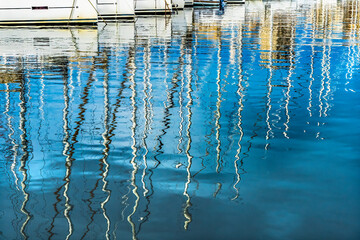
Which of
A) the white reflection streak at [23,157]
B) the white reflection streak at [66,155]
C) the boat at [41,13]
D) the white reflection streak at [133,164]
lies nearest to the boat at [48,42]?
the boat at [41,13]

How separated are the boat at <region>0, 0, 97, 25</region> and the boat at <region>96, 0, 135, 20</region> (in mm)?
10090

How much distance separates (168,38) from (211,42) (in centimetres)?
385

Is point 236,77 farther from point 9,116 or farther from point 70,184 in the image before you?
point 70,184

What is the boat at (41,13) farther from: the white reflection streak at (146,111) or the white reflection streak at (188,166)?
the white reflection streak at (188,166)

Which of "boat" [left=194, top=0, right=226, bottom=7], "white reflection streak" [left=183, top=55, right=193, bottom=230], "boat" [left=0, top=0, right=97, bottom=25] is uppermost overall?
"boat" [left=194, top=0, right=226, bottom=7]

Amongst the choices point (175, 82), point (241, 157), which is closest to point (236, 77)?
point (175, 82)

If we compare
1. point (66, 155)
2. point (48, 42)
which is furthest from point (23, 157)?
point (48, 42)

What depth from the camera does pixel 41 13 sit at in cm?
4903

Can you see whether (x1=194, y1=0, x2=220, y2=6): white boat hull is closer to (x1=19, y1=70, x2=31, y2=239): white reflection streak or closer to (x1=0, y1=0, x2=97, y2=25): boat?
(x1=0, y1=0, x2=97, y2=25): boat

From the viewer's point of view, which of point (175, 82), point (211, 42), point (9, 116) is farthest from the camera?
point (211, 42)

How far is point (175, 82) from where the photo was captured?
1983 centimetres

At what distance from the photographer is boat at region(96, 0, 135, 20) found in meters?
59.0

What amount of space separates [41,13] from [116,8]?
11461 millimetres

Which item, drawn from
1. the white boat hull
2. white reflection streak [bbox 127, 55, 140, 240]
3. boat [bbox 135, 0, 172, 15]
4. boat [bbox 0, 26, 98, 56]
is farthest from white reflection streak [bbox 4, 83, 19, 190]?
the white boat hull
